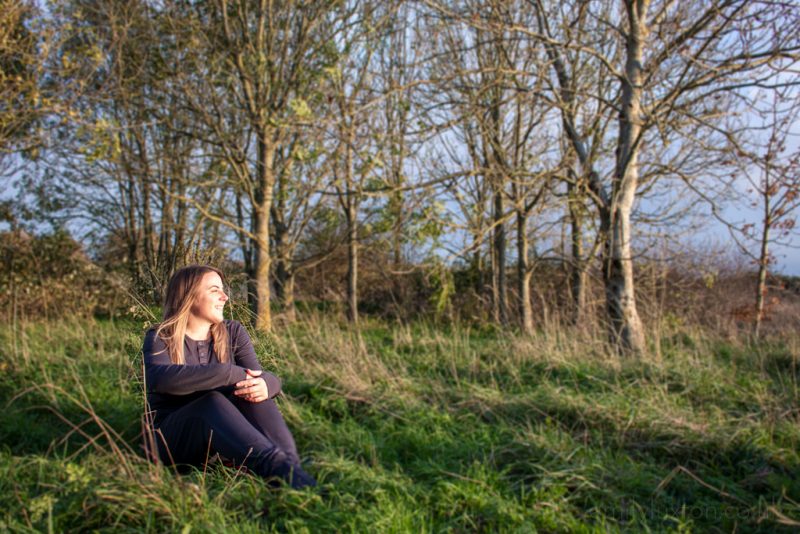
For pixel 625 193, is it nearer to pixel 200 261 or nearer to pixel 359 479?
pixel 359 479

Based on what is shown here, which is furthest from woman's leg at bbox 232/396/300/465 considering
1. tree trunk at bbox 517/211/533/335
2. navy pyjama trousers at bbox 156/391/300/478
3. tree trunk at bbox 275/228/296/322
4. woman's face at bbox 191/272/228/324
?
tree trunk at bbox 517/211/533/335

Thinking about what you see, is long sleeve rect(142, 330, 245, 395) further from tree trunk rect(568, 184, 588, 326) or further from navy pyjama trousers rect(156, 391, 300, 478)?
tree trunk rect(568, 184, 588, 326)

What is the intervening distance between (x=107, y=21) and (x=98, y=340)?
242 inches

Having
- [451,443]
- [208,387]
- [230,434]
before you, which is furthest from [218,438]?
[451,443]

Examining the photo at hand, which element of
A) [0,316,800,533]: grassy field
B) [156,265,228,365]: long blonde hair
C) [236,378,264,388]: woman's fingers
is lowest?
[0,316,800,533]: grassy field

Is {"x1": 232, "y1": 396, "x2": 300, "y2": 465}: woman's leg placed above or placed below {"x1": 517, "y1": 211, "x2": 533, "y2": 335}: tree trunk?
below

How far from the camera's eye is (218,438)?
98 centimetres

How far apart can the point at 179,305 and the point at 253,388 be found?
0.58ft

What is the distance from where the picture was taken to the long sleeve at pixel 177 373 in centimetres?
88

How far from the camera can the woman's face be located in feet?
2.71

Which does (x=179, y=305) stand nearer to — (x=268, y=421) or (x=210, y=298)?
(x=210, y=298)

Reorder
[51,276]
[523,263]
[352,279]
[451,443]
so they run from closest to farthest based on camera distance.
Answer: [451,443], [523,263], [51,276], [352,279]

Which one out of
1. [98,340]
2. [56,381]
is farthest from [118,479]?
[98,340]

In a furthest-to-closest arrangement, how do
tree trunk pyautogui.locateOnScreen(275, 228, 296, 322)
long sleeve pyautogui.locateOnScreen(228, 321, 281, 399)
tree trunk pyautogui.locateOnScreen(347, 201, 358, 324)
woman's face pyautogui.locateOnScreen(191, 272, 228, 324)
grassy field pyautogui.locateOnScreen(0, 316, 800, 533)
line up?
tree trunk pyautogui.locateOnScreen(347, 201, 358, 324) → tree trunk pyautogui.locateOnScreen(275, 228, 296, 322) → grassy field pyautogui.locateOnScreen(0, 316, 800, 533) → long sleeve pyautogui.locateOnScreen(228, 321, 281, 399) → woman's face pyautogui.locateOnScreen(191, 272, 228, 324)
